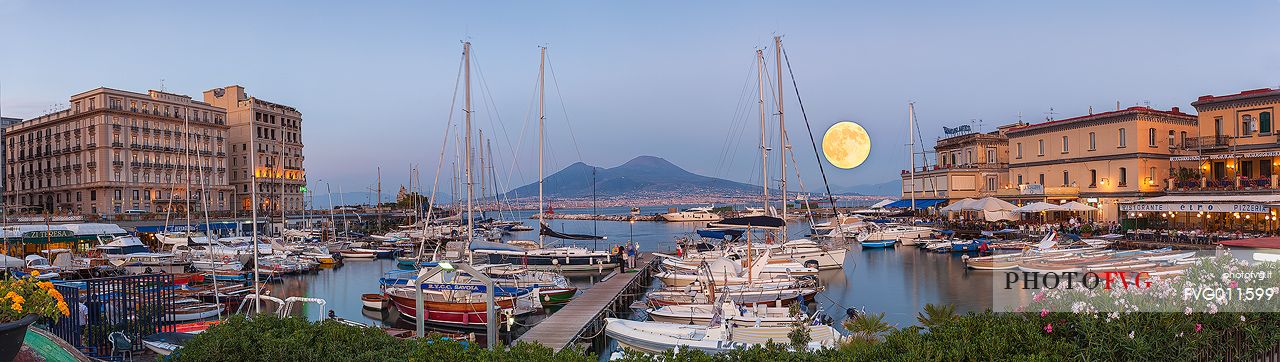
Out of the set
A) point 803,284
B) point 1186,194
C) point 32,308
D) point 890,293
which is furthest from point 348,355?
point 1186,194

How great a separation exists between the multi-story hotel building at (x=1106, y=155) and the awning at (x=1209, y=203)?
11.2ft

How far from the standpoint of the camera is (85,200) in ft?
267

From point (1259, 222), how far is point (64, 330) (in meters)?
50.3

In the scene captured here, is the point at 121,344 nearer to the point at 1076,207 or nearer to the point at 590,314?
the point at 590,314

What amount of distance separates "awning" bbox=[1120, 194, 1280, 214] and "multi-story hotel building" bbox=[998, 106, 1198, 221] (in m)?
3.42

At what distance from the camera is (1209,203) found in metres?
39.7

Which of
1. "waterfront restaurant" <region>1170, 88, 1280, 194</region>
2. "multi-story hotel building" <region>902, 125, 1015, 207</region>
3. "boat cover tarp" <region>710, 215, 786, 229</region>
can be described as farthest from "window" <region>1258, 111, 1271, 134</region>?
Answer: "boat cover tarp" <region>710, 215, 786, 229</region>

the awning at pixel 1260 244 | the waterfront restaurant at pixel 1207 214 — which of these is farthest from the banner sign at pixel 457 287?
the waterfront restaurant at pixel 1207 214

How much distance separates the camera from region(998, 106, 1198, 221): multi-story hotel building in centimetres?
4762

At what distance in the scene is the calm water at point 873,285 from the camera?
30422mm

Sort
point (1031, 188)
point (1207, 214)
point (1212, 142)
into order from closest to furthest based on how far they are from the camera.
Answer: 1. point (1207, 214)
2. point (1212, 142)
3. point (1031, 188)

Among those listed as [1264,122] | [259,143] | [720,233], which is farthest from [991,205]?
[259,143]

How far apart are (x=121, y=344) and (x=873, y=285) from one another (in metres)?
31.6

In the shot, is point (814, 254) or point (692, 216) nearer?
point (814, 254)
